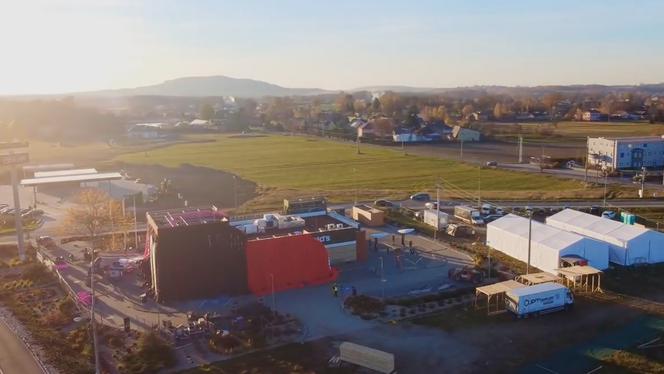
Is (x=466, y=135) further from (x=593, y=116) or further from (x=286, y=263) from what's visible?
(x=286, y=263)

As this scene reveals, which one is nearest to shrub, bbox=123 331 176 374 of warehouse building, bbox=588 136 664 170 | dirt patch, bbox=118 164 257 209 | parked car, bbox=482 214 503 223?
parked car, bbox=482 214 503 223

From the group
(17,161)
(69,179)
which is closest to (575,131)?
(69,179)

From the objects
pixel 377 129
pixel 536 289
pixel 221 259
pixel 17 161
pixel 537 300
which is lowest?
pixel 537 300

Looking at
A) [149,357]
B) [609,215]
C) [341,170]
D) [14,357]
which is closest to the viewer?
[149,357]

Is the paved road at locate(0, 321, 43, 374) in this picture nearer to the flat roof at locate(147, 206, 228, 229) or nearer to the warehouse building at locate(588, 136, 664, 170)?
the flat roof at locate(147, 206, 228, 229)

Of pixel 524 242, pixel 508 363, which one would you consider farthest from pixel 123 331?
pixel 524 242

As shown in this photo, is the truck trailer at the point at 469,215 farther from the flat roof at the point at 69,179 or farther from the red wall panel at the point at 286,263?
the flat roof at the point at 69,179

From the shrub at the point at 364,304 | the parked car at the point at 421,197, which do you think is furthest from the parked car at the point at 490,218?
the shrub at the point at 364,304
